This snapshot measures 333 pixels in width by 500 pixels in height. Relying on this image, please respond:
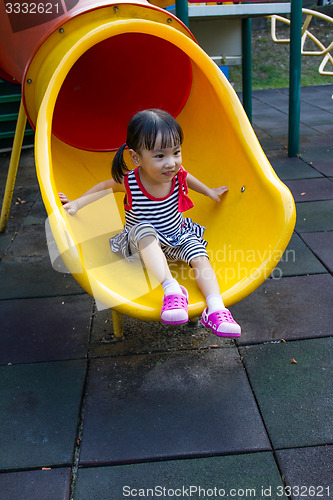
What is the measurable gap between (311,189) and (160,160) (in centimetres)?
210

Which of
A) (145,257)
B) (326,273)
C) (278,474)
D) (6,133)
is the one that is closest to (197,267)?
(145,257)

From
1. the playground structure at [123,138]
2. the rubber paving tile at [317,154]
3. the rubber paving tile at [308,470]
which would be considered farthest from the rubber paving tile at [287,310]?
the rubber paving tile at [317,154]

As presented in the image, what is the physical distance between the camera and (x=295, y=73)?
4.25 metres

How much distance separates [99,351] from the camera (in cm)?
197

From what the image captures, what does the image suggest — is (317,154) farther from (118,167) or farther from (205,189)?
(118,167)

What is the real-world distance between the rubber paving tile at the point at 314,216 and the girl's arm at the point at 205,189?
3.26 feet

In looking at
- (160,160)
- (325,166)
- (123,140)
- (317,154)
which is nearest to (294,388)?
(160,160)

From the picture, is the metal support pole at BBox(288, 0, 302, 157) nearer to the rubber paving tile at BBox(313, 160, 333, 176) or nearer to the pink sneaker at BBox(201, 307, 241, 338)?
the rubber paving tile at BBox(313, 160, 333, 176)

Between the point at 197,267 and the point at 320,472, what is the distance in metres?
0.80

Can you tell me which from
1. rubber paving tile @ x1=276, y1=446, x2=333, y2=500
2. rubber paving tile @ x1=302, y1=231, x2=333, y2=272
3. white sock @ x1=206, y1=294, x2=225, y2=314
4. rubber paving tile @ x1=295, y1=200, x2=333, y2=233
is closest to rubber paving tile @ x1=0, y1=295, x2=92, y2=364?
white sock @ x1=206, y1=294, x2=225, y2=314

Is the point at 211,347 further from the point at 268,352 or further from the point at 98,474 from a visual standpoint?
the point at 98,474

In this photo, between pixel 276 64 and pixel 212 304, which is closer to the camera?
pixel 212 304

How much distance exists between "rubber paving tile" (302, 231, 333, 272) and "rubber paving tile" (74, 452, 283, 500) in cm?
134

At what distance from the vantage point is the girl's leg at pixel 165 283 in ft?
5.15
